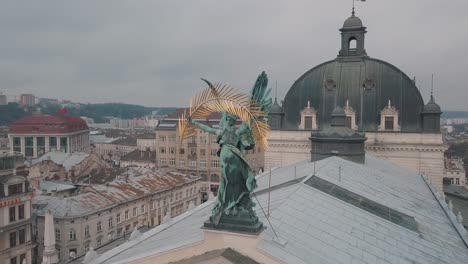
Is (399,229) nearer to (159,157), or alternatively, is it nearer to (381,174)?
(381,174)

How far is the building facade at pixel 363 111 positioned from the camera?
149ft

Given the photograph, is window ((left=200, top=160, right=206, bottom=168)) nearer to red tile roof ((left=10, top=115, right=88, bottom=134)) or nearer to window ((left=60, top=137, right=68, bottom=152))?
red tile roof ((left=10, top=115, right=88, bottom=134))

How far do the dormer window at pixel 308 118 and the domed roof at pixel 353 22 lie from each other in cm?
1053

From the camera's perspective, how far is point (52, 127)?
135000mm

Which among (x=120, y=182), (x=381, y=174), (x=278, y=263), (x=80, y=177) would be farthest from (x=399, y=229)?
(x=80, y=177)

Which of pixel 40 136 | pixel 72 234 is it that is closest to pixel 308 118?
pixel 72 234

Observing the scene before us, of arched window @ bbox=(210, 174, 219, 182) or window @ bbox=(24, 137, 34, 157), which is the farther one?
window @ bbox=(24, 137, 34, 157)

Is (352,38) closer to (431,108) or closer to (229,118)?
(431,108)

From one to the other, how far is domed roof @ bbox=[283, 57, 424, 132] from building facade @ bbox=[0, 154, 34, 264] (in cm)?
2798

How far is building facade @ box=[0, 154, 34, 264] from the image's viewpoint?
42.2m

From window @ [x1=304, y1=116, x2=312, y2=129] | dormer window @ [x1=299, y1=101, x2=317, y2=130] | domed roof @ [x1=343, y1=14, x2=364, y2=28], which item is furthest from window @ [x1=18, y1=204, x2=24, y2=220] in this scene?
domed roof @ [x1=343, y1=14, x2=364, y2=28]

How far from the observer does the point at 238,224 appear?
1314 centimetres

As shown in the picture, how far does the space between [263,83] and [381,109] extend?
36.1 m

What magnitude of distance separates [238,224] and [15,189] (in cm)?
3716
